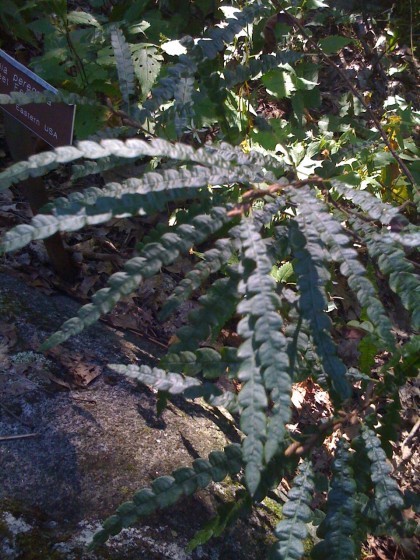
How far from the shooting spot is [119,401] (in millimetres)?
2111

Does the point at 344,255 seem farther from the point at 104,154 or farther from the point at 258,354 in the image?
the point at 104,154

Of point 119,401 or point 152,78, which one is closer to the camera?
point 119,401

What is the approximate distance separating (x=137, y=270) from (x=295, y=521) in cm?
68

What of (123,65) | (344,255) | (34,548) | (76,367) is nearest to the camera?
(344,255)

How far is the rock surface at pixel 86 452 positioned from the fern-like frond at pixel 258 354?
76 centimetres

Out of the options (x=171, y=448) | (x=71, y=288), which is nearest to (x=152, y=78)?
(x=71, y=288)

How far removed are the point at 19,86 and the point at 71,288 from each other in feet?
3.67

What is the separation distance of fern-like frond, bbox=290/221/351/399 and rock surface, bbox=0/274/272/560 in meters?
0.87

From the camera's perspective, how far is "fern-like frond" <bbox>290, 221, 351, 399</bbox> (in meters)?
1.06

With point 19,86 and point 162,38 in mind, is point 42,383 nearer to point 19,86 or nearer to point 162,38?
point 19,86

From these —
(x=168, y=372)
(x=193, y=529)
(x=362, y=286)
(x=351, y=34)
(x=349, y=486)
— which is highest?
(x=351, y=34)

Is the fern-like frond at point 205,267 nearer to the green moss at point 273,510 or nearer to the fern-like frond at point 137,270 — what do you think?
the fern-like frond at point 137,270

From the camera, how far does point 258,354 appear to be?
0.99 meters

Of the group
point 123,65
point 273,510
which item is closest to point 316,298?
point 123,65
